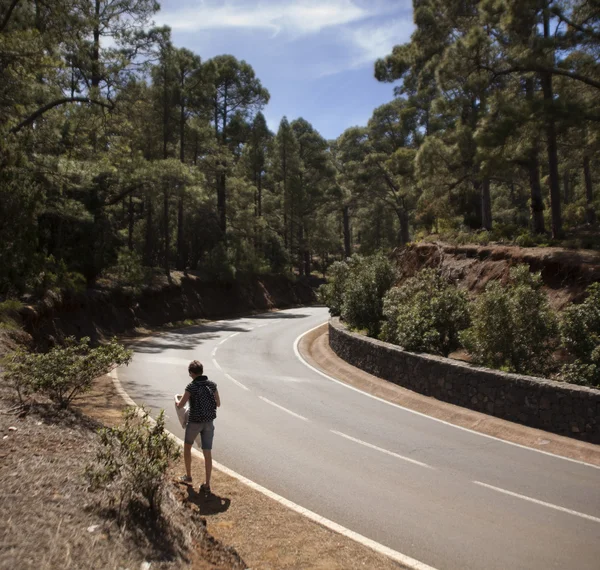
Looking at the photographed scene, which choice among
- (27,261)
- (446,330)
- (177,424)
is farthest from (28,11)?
(446,330)

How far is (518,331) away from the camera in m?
12.5

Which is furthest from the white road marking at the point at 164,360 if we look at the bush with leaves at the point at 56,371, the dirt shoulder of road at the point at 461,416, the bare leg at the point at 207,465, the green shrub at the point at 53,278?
the bare leg at the point at 207,465

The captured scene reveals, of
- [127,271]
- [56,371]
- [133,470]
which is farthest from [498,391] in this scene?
[127,271]

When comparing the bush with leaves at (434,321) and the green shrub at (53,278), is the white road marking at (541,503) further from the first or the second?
the green shrub at (53,278)

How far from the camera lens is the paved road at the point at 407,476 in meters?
6.00

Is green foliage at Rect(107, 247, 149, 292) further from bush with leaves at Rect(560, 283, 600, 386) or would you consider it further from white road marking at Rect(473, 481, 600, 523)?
white road marking at Rect(473, 481, 600, 523)

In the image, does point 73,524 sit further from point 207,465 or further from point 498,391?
point 498,391

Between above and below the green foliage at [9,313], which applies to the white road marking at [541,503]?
below

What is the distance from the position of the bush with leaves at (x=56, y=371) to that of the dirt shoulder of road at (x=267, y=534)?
2315mm

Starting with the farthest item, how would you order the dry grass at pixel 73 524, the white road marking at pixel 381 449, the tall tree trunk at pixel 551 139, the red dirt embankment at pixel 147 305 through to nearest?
the red dirt embankment at pixel 147 305, the tall tree trunk at pixel 551 139, the white road marking at pixel 381 449, the dry grass at pixel 73 524

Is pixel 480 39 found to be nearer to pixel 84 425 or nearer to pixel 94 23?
pixel 94 23

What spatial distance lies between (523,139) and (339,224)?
55706 millimetres

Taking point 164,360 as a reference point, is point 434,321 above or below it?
above

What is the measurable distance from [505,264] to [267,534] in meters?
15.1
